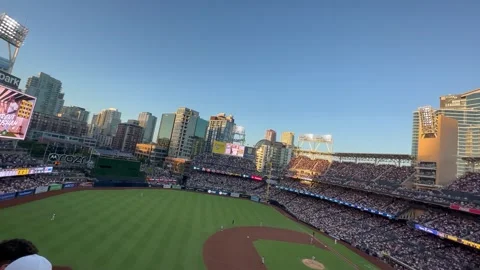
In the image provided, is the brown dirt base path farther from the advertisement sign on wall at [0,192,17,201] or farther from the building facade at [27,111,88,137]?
the building facade at [27,111,88,137]

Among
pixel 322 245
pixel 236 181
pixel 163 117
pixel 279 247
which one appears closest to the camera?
pixel 279 247

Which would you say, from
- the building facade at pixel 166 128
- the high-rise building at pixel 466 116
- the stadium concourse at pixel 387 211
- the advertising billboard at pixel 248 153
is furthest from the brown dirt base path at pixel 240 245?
the building facade at pixel 166 128

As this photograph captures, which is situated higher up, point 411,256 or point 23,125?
point 23,125

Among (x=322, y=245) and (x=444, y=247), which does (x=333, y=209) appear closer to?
(x=322, y=245)

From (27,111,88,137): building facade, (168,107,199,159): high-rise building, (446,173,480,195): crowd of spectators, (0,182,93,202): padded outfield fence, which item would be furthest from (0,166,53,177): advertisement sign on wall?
(27,111,88,137): building facade

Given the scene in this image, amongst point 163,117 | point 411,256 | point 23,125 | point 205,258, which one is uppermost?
point 163,117

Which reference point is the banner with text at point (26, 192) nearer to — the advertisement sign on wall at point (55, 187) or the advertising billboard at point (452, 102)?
the advertisement sign on wall at point (55, 187)

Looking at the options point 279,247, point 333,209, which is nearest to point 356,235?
point 333,209
